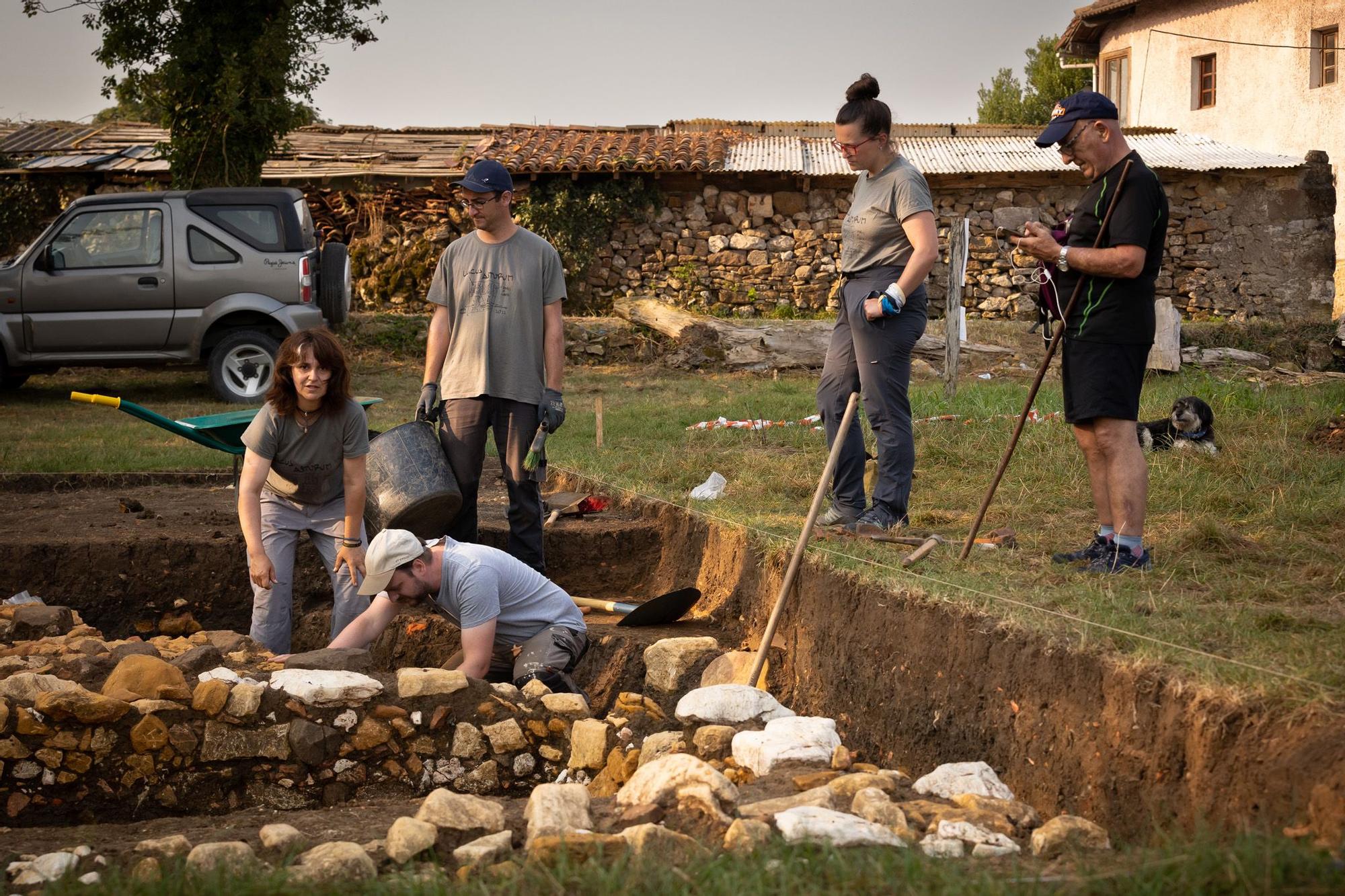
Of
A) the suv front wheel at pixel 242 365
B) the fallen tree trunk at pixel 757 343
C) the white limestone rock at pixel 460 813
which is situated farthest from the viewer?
the fallen tree trunk at pixel 757 343

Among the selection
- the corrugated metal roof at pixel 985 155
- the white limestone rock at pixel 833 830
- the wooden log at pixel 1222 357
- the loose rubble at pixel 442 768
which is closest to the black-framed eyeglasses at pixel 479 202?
the loose rubble at pixel 442 768

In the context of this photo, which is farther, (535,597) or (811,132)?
(811,132)

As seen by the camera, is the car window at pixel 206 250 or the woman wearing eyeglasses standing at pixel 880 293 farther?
the car window at pixel 206 250

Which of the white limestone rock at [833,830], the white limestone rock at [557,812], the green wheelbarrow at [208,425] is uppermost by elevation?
the green wheelbarrow at [208,425]

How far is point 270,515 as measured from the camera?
493 cm

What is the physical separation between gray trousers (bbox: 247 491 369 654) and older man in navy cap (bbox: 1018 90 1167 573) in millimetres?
2839

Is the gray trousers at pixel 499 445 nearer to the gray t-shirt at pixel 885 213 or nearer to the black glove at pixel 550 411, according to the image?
the black glove at pixel 550 411

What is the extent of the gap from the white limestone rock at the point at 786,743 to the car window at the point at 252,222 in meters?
9.04

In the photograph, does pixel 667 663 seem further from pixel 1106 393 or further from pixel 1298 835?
pixel 1298 835

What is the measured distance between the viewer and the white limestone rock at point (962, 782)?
10.5ft

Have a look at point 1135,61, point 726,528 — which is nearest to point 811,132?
point 1135,61

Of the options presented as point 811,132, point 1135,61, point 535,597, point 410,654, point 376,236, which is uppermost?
point 1135,61

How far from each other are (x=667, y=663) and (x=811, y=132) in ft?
54.8

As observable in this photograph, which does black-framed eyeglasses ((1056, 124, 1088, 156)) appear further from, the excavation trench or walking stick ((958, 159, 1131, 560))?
the excavation trench
